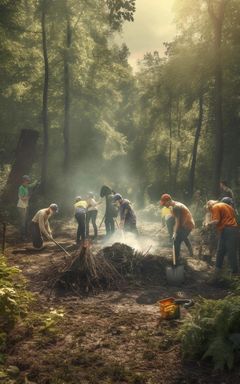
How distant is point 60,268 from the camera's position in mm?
9367

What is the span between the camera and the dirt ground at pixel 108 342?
5.15 m

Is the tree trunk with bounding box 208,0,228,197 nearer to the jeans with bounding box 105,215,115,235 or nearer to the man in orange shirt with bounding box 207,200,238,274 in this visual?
the jeans with bounding box 105,215,115,235

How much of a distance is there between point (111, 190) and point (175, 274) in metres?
6.56

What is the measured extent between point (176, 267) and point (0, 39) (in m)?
15.7

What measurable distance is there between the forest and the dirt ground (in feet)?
0.09

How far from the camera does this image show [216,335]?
551cm

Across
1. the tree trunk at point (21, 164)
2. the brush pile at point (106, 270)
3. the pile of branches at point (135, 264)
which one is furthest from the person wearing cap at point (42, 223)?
the tree trunk at point (21, 164)

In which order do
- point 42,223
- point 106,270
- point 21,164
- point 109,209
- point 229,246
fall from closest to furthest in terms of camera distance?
1. point 106,270
2. point 229,246
3. point 42,223
4. point 109,209
5. point 21,164

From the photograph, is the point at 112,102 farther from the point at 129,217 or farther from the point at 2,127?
the point at 129,217

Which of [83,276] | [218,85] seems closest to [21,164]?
[218,85]

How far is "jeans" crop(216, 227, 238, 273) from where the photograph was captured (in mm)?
9789

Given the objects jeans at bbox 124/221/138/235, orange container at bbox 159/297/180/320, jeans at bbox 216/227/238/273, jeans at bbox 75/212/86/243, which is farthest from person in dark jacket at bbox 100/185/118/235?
orange container at bbox 159/297/180/320

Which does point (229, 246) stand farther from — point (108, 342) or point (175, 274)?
point (108, 342)

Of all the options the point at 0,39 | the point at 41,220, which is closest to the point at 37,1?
the point at 0,39
